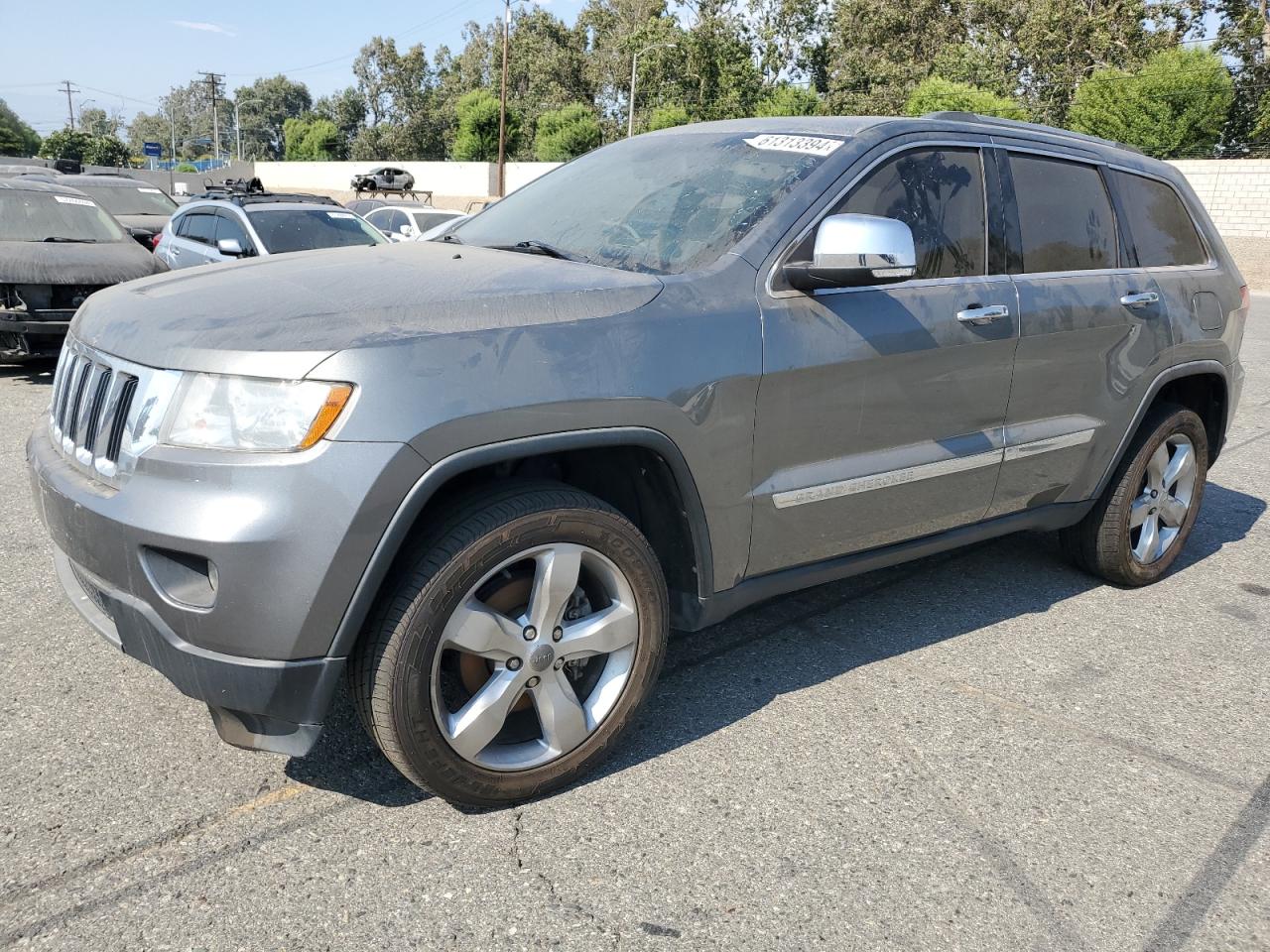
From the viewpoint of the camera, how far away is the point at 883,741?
3.18 meters

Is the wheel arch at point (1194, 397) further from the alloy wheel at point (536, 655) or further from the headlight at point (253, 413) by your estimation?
the headlight at point (253, 413)

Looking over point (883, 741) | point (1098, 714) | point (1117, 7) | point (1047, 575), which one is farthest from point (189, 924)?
point (1117, 7)

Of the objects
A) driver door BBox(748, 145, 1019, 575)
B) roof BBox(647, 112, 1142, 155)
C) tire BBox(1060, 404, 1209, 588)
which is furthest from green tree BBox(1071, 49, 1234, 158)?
driver door BBox(748, 145, 1019, 575)

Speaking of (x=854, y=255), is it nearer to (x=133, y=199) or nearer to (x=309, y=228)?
(x=309, y=228)

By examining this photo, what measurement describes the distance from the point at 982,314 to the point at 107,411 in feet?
8.74

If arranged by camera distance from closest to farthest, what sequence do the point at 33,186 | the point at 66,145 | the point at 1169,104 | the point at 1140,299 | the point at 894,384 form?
the point at 894,384, the point at 1140,299, the point at 33,186, the point at 1169,104, the point at 66,145

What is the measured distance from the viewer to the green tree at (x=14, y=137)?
86.8 m

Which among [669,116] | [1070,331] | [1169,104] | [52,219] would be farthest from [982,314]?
[669,116]

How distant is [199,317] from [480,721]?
1196 millimetres

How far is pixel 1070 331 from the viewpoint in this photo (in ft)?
12.5

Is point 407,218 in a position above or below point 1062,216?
below

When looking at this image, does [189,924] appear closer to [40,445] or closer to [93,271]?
[40,445]

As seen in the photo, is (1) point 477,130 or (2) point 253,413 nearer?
(2) point 253,413

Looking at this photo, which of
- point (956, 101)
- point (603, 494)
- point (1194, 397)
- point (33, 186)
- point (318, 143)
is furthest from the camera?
point (318, 143)
